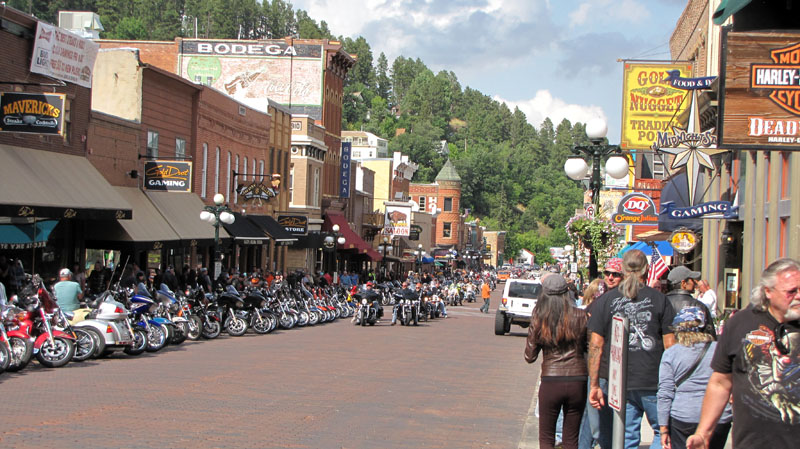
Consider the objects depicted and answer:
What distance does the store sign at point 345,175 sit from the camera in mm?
61844

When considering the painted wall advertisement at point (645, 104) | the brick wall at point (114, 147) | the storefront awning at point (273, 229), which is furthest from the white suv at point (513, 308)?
the storefront awning at point (273, 229)

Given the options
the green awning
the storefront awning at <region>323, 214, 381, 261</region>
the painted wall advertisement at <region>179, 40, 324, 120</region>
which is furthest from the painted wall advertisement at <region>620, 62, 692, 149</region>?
the painted wall advertisement at <region>179, 40, 324, 120</region>

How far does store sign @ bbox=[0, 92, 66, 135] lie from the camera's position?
22.7m

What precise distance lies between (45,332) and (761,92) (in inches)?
466

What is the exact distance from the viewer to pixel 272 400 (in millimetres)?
12984

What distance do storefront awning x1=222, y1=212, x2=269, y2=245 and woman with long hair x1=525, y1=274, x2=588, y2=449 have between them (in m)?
30.2

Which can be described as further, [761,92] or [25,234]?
[25,234]

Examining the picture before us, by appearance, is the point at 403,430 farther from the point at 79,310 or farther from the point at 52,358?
the point at 79,310

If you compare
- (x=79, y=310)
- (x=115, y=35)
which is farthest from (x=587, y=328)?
(x=115, y=35)

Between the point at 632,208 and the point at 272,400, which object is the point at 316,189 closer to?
the point at 632,208

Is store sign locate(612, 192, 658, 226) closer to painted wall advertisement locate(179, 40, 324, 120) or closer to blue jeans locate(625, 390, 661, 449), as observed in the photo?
blue jeans locate(625, 390, 661, 449)

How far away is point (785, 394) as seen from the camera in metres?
5.02

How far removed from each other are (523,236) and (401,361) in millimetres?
145979

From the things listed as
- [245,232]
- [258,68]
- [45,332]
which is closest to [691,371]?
[45,332]
